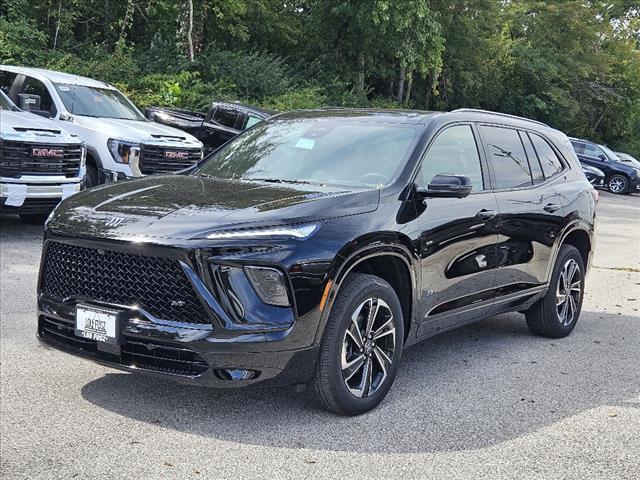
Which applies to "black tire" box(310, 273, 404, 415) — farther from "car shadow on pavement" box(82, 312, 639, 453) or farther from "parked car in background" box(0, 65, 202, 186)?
"parked car in background" box(0, 65, 202, 186)

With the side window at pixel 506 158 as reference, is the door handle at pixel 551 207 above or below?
below

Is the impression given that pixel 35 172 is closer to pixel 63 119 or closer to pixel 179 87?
pixel 63 119

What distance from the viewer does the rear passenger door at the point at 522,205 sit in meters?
5.66

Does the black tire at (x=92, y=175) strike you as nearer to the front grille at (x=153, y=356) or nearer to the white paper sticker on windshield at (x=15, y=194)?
the white paper sticker on windshield at (x=15, y=194)

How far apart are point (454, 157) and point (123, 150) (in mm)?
6768

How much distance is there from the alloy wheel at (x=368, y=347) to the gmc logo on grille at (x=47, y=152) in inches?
256

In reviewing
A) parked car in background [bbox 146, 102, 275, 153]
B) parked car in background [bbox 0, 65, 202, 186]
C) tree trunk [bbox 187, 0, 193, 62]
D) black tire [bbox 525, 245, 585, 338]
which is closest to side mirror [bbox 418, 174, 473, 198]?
black tire [bbox 525, 245, 585, 338]

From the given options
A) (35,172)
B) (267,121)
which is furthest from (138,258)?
(35,172)

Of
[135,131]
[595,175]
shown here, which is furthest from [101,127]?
[595,175]

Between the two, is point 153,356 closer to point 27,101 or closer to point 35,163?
point 35,163

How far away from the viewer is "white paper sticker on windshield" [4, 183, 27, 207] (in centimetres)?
932

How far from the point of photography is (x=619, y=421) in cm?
459

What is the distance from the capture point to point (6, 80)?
1193 centimetres

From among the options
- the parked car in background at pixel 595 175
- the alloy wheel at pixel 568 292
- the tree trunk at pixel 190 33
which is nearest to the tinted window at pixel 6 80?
the alloy wheel at pixel 568 292
